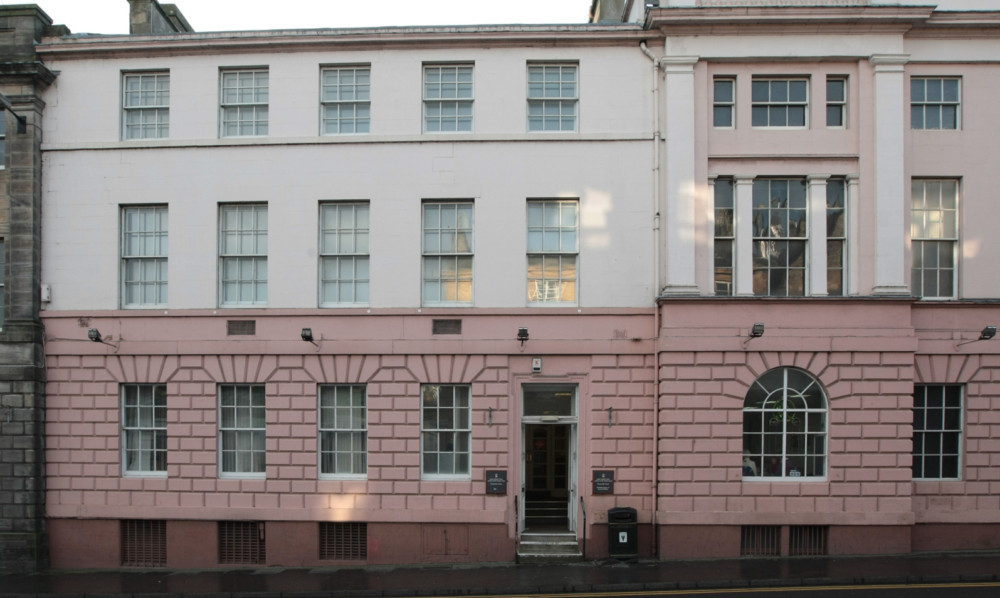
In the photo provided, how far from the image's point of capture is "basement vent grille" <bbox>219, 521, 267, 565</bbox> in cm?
1459

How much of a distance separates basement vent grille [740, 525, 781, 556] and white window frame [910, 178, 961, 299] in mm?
6046

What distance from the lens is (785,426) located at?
1426 centimetres

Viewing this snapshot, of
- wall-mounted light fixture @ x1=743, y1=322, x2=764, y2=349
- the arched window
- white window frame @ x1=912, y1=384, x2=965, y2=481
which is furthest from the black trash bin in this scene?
white window frame @ x1=912, y1=384, x2=965, y2=481

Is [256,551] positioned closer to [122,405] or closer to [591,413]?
[122,405]

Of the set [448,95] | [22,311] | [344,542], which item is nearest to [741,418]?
[344,542]

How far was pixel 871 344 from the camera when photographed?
13930mm

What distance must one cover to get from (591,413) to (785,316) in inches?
177

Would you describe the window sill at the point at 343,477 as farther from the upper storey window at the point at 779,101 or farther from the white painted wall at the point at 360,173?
the upper storey window at the point at 779,101

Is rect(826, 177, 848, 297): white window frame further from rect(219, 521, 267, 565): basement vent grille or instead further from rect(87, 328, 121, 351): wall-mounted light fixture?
rect(87, 328, 121, 351): wall-mounted light fixture

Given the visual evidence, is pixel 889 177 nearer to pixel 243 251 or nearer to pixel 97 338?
pixel 243 251

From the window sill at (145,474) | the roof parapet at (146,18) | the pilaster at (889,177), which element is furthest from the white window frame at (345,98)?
the pilaster at (889,177)

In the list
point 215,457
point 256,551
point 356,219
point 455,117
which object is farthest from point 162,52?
point 256,551

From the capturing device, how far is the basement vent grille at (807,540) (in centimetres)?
1405

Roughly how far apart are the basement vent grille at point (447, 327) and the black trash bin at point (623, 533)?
Answer: 16.2 ft
